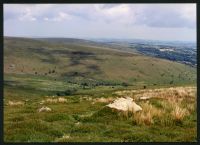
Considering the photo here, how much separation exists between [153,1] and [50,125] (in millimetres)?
8307

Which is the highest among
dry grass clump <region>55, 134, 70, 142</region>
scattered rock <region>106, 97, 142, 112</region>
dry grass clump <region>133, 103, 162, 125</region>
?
dry grass clump <region>55, 134, 70, 142</region>

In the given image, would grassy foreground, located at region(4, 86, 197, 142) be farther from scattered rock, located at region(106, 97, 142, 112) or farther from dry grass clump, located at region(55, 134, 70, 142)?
scattered rock, located at region(106, 97, 142, 112)

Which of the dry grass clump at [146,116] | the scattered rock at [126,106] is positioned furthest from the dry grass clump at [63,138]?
the scattered rock at [126,106]

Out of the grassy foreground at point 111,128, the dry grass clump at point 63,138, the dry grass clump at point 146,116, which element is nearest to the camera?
the dry grass clump at point 63,138

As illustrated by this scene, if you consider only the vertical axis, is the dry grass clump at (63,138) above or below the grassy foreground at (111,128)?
above

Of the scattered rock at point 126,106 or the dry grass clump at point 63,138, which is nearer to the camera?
the dry grass clump at point 63,138

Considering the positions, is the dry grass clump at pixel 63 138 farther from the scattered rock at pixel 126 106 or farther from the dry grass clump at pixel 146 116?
the scattered rock at pixel 126 106

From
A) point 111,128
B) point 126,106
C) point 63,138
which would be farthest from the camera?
point 126,106

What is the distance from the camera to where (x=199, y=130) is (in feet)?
32.6

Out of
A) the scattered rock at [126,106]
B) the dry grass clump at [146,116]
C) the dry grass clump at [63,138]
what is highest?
the dry grass clump at [63,138]

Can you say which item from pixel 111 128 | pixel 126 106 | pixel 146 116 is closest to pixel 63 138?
pixel 111 128

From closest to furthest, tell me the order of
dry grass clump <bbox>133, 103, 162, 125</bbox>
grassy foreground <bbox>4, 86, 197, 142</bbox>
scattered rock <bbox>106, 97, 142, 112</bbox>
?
1. grassy foreground <bbox>4, 86, 197, 142</bbox>
2. dry grass clump <bbox>133, 103, 162, 125</bbox>
3. scattered rock <bbox>106, 97, 142, 112</bbox>

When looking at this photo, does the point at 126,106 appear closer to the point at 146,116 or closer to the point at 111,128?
the point at 146,116

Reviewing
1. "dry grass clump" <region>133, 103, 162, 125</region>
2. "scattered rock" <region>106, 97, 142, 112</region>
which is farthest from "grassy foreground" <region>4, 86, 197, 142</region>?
"scattered rock" <region>106, 97, 142, 112</region>
